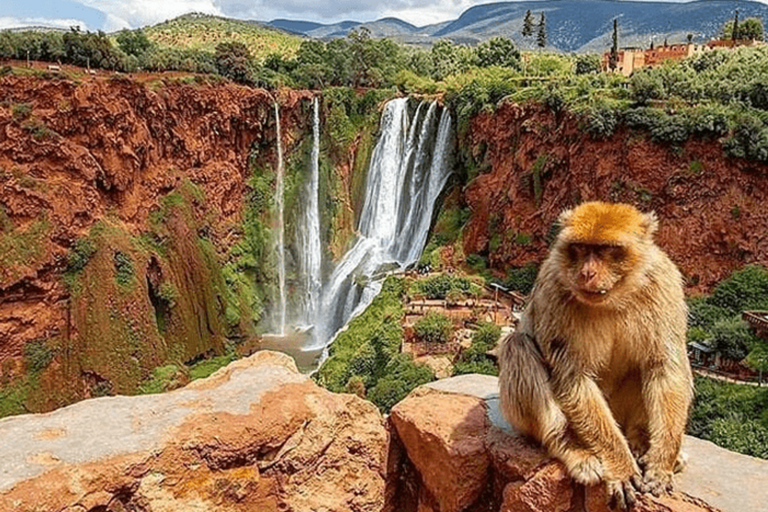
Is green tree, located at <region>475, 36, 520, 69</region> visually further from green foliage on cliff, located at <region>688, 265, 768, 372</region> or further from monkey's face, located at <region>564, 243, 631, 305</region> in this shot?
monkey's face, located at <region>564, 243, 631, 305</region>

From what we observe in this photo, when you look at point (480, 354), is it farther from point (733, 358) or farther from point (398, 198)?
point (398, 198)

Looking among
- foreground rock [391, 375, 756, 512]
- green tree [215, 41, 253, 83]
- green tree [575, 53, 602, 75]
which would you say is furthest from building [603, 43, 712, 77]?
foreground rock [391, 375, 756, 512]

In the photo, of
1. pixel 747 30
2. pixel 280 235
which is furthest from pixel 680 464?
pixel 747 30

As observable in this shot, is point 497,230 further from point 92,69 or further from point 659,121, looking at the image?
point 92,69

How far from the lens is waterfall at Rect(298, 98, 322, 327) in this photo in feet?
93.6

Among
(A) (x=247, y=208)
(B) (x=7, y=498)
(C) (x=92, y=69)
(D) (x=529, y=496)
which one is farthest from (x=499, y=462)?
(A) (x=247, y=208)

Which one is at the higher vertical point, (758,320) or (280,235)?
(758,320)

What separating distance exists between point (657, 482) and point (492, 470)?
2.78 feet

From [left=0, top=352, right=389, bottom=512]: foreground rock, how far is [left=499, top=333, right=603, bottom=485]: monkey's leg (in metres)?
1.13

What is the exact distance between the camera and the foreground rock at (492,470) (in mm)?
2881

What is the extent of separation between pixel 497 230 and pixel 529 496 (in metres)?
21.3

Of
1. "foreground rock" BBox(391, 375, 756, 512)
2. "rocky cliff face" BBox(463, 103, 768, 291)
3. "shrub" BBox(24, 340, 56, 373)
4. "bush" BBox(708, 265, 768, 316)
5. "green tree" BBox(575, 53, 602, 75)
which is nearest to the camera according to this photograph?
"foreground rock" BBox(391, 375, 756, 512)

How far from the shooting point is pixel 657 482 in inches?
113

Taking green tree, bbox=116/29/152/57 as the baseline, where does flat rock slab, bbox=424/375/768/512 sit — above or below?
below
